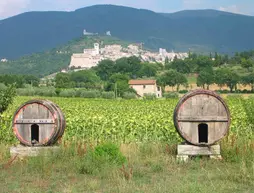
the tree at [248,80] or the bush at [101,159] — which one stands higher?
the tree at [248,80]

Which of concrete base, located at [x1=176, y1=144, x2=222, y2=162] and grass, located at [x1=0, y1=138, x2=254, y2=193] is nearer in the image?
grass, located at [x1=0, y1=138, x2=254, y2=193]

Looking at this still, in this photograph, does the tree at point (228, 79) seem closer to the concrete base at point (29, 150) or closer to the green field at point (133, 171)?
the green field at point (133, 171)

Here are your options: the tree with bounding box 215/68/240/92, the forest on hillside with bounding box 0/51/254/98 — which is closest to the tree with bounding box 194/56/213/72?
the forest on hillside with bounding box 0/51/254/98

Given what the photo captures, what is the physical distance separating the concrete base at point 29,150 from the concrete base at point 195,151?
2.47m

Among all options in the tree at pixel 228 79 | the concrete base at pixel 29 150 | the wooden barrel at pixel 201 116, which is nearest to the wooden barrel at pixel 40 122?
the concrete base at pixel 29 150

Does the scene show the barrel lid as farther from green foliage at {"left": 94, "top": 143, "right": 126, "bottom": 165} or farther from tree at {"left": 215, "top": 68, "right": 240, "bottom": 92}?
tree at {"left": 215, "top": 68, "right": 240, "bottom": 92}

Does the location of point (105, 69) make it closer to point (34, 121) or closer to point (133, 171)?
point (34, 121)

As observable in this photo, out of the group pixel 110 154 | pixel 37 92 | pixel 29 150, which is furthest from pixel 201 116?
pixel 37 92

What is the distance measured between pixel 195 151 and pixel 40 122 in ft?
10.7

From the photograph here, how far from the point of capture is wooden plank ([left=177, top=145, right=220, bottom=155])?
951 cm

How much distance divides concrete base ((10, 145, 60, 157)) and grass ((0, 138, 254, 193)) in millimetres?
221

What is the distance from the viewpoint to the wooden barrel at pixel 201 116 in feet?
31.7

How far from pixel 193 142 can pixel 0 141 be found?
4928 millimetres

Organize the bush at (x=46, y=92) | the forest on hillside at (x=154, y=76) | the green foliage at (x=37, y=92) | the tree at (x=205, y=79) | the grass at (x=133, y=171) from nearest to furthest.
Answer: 1. the grass at (x=133, y=171)
2. the green foliage at (x=37, y=92)
3. the bush at (x=46, y=92)
4. the forest on hillside at (x=154, y=76)
5. the tree at (x=205, y=79)
